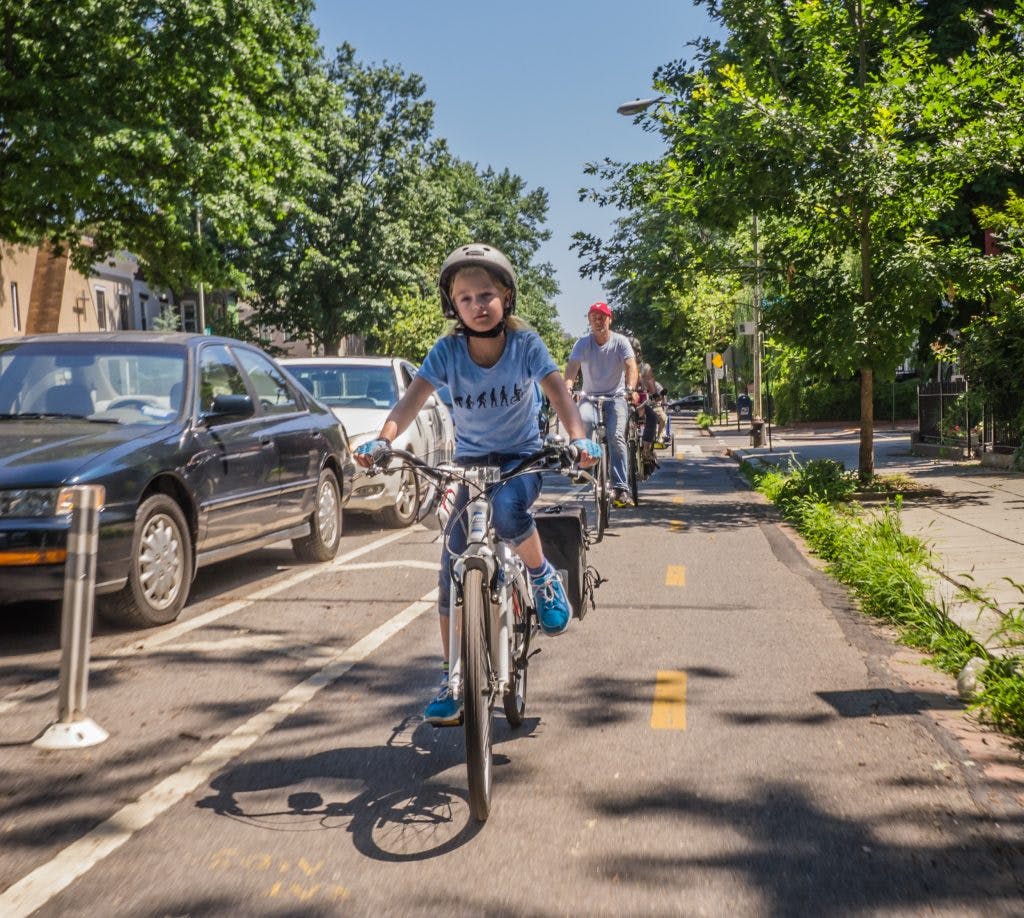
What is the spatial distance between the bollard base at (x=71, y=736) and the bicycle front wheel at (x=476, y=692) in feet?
5.52

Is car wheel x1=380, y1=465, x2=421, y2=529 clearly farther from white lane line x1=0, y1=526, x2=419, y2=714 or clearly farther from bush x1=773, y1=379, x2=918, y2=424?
bush x1=773, y1=379, x2=918, y2=424

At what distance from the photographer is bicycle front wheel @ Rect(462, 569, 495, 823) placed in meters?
3.72

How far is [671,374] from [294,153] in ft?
207

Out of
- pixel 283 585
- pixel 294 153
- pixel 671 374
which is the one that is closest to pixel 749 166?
pixel 283 585

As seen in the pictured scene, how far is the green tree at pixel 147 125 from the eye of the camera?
803 inches

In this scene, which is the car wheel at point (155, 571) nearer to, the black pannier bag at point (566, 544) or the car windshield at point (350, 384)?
the black pannier bag at point (566, 544)

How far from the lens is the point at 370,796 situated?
13.6 feet

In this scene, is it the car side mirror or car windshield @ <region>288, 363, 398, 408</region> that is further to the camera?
car windshield @ <region>288, 363, 398, 408</region>

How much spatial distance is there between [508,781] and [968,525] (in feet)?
25.3

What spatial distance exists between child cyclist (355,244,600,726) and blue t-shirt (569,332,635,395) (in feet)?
23.0

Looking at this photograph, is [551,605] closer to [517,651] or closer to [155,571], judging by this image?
[517,651]

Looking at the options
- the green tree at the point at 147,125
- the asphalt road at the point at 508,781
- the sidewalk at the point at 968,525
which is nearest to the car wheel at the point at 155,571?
the asphalt road at the point at 508,781

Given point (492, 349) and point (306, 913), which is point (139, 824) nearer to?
point (306, 913)

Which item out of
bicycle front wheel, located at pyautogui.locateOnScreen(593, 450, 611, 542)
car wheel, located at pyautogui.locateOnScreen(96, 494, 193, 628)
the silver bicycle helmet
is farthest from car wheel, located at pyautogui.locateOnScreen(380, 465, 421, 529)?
the silver bicycle helmet
